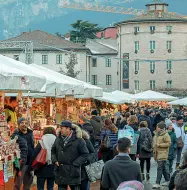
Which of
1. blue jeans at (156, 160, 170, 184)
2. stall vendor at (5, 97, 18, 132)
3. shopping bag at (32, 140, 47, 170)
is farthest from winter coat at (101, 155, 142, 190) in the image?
blue jeans at (156, 160, 170, 184)

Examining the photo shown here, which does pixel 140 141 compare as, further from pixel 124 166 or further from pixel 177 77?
pixel 177 77

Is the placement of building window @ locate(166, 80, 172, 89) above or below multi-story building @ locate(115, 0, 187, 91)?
below

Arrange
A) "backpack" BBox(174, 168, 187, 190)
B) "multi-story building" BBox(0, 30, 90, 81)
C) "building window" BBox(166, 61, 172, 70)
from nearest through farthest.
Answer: "backpack" BBox(174, 168, 187, 190), "multi-story building" BBox(0, 30, 90, 81), "building window" BBox(166, 61, 172, 70)

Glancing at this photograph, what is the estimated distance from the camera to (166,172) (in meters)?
16.1

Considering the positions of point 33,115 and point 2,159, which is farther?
point 33,115

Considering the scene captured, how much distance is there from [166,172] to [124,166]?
7.75 meters

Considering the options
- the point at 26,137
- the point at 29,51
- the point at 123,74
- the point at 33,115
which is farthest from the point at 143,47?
the point at 26,137

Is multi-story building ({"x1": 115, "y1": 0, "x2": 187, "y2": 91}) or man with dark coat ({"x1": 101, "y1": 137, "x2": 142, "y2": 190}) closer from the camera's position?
man with dark coat ({"x1": 101, "y1": 137, "x2": 142, "y2": 190})

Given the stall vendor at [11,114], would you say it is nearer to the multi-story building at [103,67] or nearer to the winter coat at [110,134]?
the winter coat at [110,134]

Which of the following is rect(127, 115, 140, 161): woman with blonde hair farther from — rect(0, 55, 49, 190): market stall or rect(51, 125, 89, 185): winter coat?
rect(51, 125, 89, 185): winter coat

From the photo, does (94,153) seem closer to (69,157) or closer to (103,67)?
(69,157)

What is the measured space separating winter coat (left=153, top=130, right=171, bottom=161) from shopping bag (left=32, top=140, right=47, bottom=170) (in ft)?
13.0

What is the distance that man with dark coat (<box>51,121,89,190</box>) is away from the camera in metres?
11.0

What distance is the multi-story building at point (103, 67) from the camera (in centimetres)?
9050
